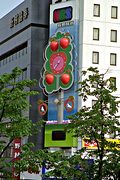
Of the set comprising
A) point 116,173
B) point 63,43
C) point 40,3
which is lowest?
point 116,173

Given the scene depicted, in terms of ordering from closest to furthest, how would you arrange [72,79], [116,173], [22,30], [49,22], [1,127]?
[116,173] < [1,127] < [72,79] < [49,22] < [22,30]

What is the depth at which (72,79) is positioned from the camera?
55562 mm

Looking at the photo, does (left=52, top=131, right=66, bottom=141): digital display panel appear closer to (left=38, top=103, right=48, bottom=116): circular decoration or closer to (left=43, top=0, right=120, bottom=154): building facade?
(left=43, top=0, right=120, bottom=154): building facade

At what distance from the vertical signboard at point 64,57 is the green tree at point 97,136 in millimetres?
35204

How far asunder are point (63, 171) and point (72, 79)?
36.7 m

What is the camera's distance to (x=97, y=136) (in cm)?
1877

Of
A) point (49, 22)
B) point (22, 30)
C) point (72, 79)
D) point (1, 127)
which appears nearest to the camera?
point (1, 127)

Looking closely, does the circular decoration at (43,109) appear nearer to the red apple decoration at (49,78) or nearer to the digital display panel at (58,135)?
the red apple decoration at (49,78)

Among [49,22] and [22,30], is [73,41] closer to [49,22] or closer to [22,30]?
[49,22]

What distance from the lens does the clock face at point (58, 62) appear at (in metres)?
56.1

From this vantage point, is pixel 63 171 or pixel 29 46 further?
pixel 29 46

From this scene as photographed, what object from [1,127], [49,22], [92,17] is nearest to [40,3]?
[49,22]

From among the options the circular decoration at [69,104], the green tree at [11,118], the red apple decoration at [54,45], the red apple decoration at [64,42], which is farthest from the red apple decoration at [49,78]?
the green tree at [11,118]

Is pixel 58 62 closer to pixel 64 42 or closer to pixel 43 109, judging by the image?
pixel 64 42
